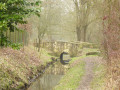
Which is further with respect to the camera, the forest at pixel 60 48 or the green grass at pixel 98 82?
the green grass at pixel 98 82

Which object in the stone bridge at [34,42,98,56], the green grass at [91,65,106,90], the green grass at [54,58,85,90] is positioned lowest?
the green grass at [54,58,85,90]

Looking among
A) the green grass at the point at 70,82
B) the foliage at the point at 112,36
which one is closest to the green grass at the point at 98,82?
the foliage at the point at 112,36

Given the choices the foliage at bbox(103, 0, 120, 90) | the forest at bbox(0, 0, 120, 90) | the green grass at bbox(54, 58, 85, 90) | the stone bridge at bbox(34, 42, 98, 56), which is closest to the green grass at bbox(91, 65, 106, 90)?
the forest at bbox(0, 0, 120, 90)

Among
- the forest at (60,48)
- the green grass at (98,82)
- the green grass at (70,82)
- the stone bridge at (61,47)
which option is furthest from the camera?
the stone bridge at (61,47)

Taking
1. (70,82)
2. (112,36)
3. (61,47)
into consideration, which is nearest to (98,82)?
(70,82)

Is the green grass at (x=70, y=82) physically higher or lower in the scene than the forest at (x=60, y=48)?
lower

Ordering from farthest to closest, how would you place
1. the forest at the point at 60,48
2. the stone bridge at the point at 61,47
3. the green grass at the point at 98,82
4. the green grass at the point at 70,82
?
the stone bridge at the point at 61,47, the green grass at the point at 70,82, the green grass at the point at 98,82, the forest at the point at 60,48

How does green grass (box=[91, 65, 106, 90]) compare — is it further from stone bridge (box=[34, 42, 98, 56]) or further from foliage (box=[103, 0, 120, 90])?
stone bridge (box=[34, 42, 98, 56])

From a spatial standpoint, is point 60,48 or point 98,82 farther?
point 60,48

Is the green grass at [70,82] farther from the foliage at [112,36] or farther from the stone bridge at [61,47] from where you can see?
the stone bridge at [61,47]

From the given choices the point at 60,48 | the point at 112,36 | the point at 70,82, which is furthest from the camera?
the point at 60,48

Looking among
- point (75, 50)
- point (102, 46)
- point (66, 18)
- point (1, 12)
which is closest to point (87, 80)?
point (102, 46)

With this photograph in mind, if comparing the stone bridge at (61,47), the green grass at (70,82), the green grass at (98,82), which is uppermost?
the stone bridge at (61,47)

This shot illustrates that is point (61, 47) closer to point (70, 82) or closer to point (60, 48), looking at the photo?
point (60, 48)
